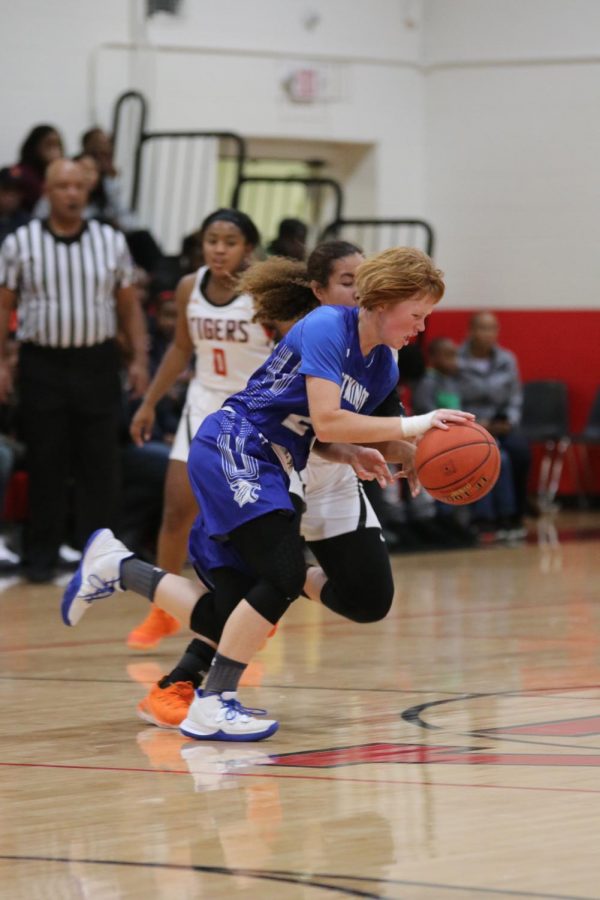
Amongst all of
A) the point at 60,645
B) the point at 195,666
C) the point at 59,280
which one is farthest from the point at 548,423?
the point at 195,666

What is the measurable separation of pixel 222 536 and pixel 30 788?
90cm

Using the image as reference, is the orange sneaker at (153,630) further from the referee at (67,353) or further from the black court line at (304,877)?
the black court line at (304,877)

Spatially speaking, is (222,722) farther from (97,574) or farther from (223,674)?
(97,574)

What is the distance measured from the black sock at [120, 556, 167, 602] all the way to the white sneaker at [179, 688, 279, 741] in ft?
1.72

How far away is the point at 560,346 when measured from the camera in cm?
1345

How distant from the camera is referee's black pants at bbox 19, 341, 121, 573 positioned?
27.5 feet

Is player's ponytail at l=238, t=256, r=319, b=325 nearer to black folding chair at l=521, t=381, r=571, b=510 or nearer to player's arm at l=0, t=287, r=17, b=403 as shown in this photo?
player's arm at l=0, t=287, r=17, b=403

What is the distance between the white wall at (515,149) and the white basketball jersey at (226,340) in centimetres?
756

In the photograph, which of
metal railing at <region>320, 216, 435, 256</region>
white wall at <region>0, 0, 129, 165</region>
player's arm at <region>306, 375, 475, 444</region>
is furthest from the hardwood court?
metal railing at <region>320, 216, 435, 256</region>

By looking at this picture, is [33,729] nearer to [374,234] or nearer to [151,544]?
[151,544]

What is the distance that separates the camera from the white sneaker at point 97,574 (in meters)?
5.02

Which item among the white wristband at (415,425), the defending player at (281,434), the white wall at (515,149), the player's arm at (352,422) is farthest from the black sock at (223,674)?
the white wall at (515,149)

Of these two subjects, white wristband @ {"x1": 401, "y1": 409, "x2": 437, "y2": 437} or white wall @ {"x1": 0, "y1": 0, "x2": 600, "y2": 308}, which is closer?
white wristband @ {"x1": 401, "y1": 409, "x2": 437, "y2": 437}

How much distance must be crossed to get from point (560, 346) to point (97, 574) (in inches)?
353
